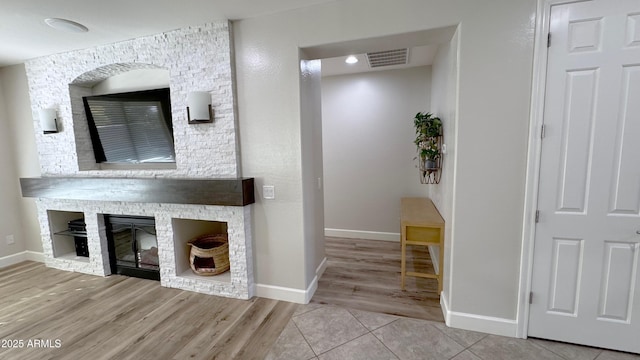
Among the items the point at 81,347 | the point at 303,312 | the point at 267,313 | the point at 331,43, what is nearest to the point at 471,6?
the point at 331,43

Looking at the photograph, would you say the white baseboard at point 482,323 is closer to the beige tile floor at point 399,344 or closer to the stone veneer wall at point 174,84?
the beige tile floor at point 399,344

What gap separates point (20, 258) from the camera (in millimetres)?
3803

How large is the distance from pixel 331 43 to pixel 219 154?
1464mm

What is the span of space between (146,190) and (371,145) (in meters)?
3.12

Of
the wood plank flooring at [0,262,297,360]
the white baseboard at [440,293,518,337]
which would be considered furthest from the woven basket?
the white baseboard at [440,293,518,337]

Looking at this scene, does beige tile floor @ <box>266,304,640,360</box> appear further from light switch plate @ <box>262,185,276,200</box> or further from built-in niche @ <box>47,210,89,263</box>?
built-in niche @ <box>47,210,89,263</box>

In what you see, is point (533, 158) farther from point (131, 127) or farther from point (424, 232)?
point (131, 127)

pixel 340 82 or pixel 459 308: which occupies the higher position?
pixel 340 82

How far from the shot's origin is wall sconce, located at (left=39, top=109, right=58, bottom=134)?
313 cm

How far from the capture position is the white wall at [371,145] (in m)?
4.04

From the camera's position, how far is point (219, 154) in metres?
2.59

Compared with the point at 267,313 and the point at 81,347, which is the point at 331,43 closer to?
the point at 267,313

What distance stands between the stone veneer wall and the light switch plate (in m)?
0.31

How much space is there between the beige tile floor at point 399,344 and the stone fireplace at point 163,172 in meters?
0.86
